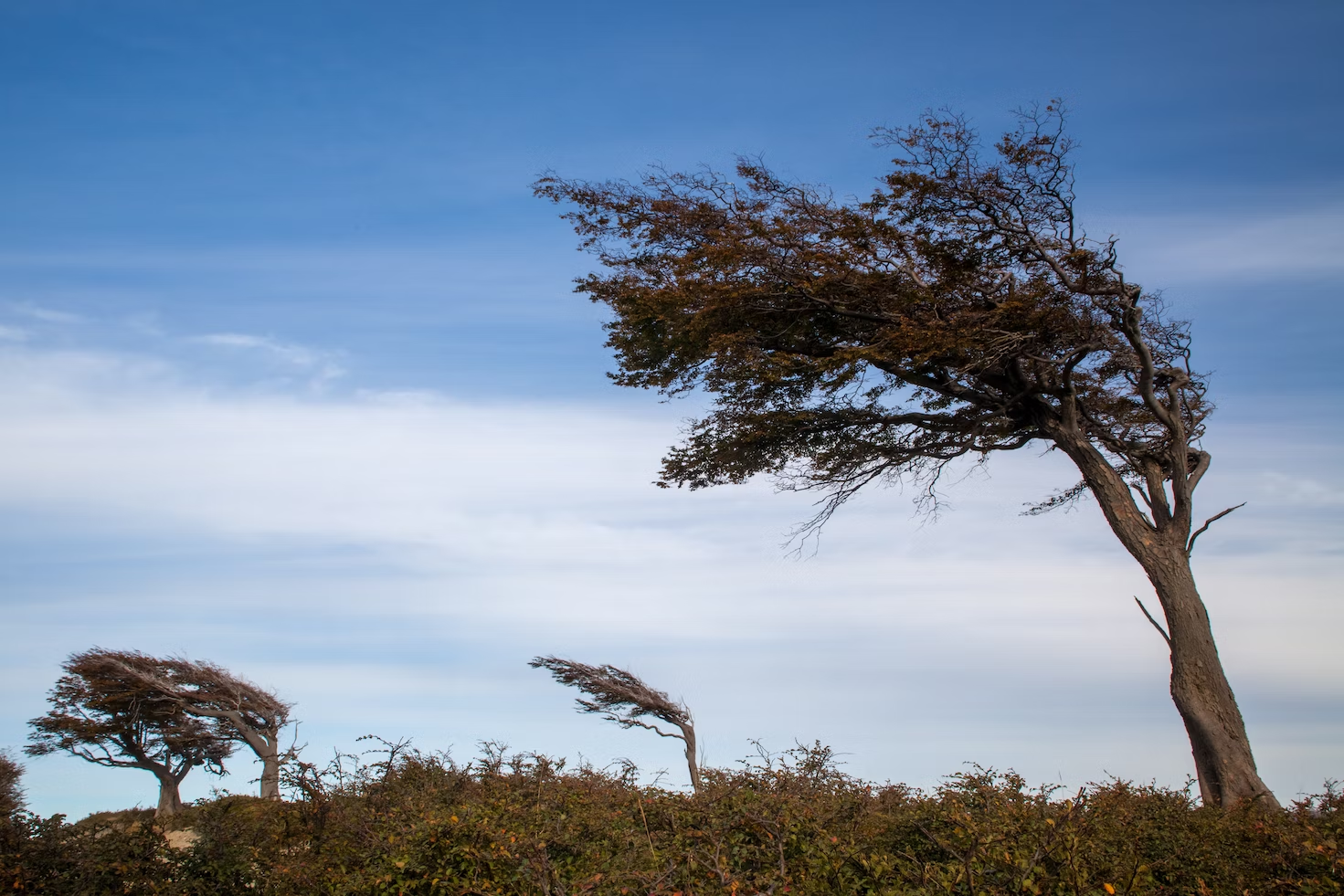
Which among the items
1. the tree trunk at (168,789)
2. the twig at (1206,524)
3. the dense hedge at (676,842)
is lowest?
the tree trunk at (168,789)

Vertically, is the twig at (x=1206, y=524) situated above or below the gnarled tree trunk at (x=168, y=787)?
above

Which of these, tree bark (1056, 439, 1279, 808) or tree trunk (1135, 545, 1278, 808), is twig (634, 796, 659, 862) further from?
tree trunk (1135, 545, 1278, 808)

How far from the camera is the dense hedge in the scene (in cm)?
514

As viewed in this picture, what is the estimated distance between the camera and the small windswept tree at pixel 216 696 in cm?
2839

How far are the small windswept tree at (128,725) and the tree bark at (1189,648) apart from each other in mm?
25960

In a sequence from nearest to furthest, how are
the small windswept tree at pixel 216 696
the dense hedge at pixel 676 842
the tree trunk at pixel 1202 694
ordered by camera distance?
the dense hedge at pixel 676 842 < the tree trunk at pixel 1202 694 < the small windswept tree at pixel 216 696

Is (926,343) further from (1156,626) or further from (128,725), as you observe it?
(128,725)

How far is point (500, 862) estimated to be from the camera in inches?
221

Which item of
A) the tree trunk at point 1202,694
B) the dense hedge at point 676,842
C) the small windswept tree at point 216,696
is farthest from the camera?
the small windswept tree at point 216,696

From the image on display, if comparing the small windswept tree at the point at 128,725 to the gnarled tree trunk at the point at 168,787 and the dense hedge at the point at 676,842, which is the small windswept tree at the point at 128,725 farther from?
the dense hedge at the point at 676,842

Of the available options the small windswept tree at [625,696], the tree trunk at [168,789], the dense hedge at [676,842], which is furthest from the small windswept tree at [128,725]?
the dense hedge at [676,842]

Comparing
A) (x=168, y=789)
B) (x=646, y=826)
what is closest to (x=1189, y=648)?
(x=646, y=826)

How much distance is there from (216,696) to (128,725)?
3604 mm

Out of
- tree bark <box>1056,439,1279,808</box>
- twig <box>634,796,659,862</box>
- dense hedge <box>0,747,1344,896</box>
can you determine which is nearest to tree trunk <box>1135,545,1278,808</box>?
tree bark <box>1056,439,1279,808</box>
